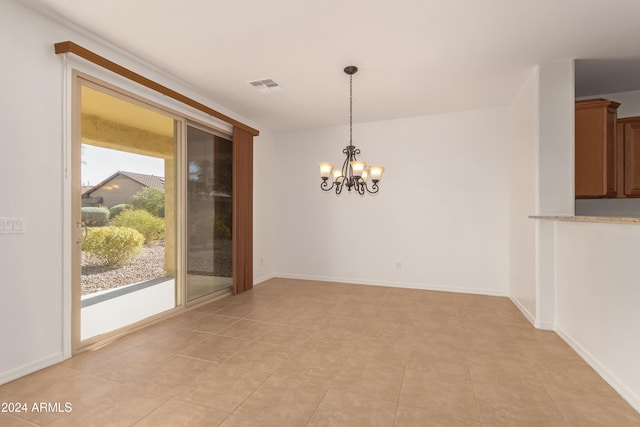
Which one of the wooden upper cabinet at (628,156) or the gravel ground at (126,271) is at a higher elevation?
the wooden upper cabinet at (628,156)

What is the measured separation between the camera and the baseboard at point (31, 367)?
2008mm

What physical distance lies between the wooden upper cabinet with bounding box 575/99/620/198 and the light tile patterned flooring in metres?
1.65

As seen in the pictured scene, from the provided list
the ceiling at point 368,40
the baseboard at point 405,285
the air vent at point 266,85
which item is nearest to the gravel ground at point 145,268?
the baseboard at point 405,285

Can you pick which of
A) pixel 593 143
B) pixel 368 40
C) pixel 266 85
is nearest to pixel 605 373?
pixel 593 143

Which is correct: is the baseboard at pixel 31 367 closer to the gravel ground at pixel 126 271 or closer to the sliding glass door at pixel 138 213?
the sliding glass door at pixel 138 213

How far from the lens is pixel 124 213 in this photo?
289 cm

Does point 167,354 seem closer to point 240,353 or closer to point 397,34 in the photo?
point 240,353

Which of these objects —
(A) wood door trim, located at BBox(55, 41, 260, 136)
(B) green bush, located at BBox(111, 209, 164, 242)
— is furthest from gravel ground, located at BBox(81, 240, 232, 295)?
(A) wood door trim, located at BBox(55, 41, 260, 136)

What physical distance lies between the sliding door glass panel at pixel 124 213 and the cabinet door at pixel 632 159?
5.33m

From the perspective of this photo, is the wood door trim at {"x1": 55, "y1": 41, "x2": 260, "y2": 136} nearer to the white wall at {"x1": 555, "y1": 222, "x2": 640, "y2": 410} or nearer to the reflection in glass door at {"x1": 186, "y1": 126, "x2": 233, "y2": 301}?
the reflection in glass door at {"x1": 186, "y1": 126, "x2": 233, "y2": 301}

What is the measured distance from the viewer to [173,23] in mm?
2355

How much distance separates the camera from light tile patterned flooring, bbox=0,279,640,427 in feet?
5.61

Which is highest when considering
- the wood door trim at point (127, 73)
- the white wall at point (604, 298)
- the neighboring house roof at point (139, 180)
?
the wood door trim at point (127, 73)

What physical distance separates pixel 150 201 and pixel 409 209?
12.2ft
